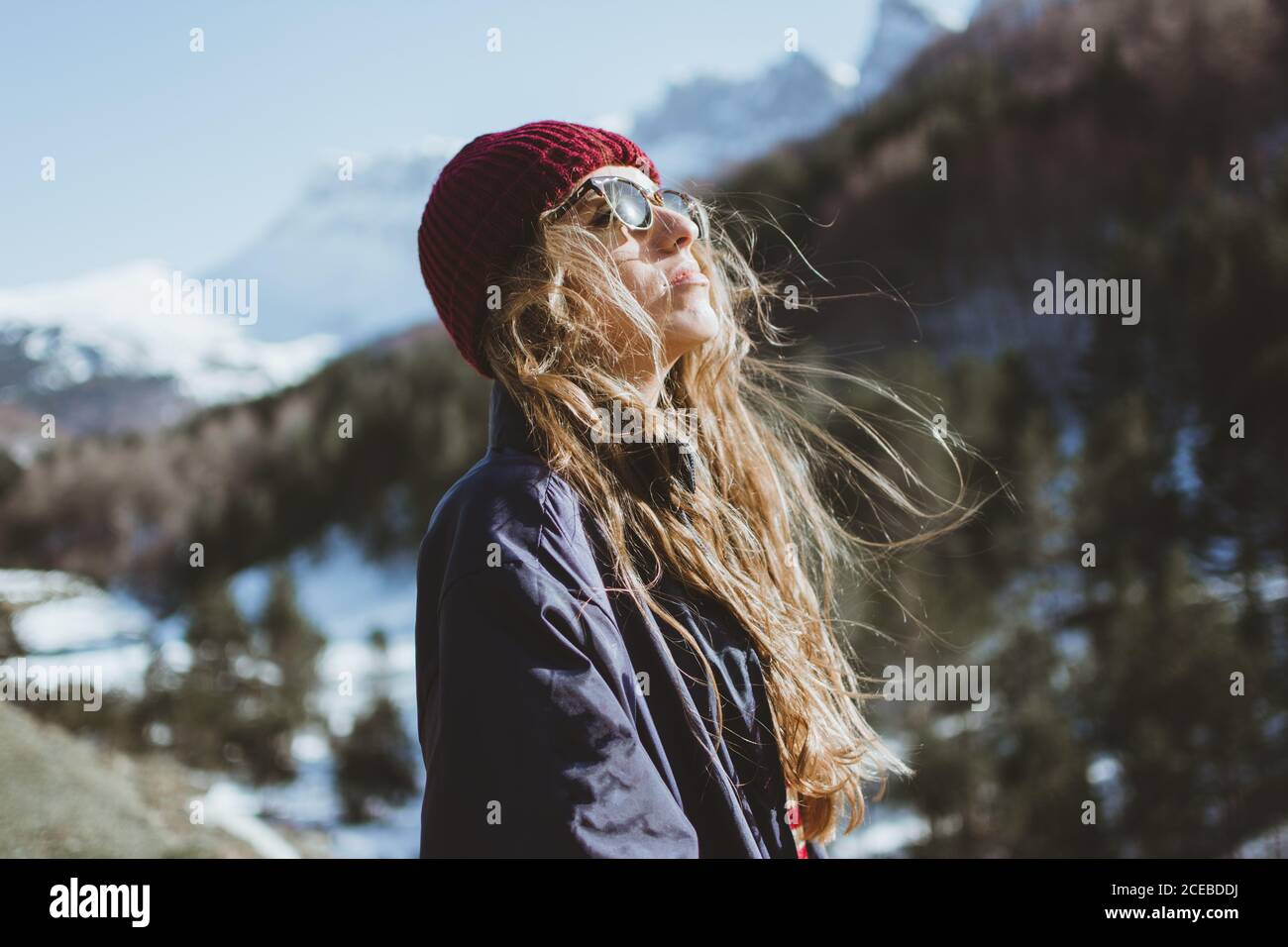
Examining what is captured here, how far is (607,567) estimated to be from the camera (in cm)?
124

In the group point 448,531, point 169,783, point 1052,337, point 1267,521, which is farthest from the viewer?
point 1052,337

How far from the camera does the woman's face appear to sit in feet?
4.82

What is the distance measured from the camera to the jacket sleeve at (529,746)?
3.15 ft

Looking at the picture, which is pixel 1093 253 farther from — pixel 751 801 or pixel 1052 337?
pixel 751 801

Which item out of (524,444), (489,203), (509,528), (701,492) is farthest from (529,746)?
(489,203)

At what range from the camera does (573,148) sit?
1543mm

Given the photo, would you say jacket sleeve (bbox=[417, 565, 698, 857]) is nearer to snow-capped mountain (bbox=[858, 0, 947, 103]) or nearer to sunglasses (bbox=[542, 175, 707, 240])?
sunglasses (bbox=[542, 175, 707, 240])

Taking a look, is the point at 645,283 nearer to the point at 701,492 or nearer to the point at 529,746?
the point at 701,492

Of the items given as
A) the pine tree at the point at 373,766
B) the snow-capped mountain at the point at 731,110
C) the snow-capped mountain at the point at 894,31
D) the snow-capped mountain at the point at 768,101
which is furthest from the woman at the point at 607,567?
the snow-capped mountain at the point at 731,110

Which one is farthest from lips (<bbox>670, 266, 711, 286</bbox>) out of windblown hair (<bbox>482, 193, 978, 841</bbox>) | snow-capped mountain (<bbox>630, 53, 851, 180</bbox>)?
snow-capped mountain (<bbox>630, 53, 851, 180</bbox>)

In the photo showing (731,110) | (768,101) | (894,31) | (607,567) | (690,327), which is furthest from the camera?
(731,110)

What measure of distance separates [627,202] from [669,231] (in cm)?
8
